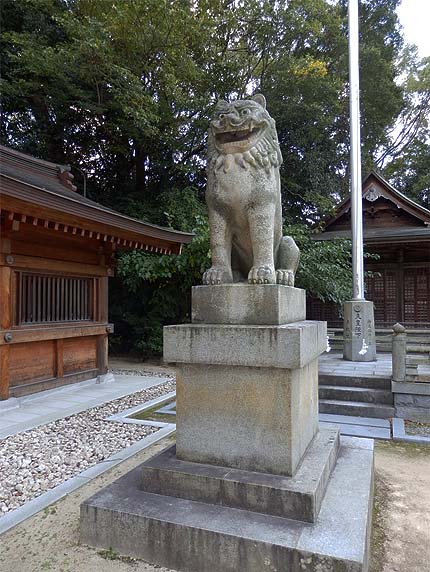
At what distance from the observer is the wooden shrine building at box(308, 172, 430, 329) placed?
1167 cm

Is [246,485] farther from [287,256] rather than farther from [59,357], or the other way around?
[59,357]

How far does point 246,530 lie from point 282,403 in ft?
2.33

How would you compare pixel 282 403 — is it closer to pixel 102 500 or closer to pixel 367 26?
pixel 102 500

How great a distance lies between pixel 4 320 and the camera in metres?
6.06

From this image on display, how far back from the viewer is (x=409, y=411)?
17.9ft

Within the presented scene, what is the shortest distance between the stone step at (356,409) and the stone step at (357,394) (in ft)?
0.29

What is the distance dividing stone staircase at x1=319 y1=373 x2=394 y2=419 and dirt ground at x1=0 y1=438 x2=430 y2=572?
1.96 metres

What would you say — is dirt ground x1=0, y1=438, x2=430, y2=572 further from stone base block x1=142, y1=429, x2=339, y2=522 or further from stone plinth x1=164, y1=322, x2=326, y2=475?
stone plinth x1=164, y1=322, x2=326, y2=475

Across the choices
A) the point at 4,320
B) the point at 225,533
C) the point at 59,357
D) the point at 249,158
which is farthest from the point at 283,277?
the point at 59,357

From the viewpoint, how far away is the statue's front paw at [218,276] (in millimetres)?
2736

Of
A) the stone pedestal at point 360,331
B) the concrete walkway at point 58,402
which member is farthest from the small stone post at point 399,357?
the concrete walkway at point 58,402

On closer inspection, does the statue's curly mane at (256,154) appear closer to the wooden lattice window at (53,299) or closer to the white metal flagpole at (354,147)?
the wooden lattice window at (53,299)

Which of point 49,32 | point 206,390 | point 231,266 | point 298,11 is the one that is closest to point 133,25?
point 49,32

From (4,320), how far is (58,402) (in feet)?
5.41
